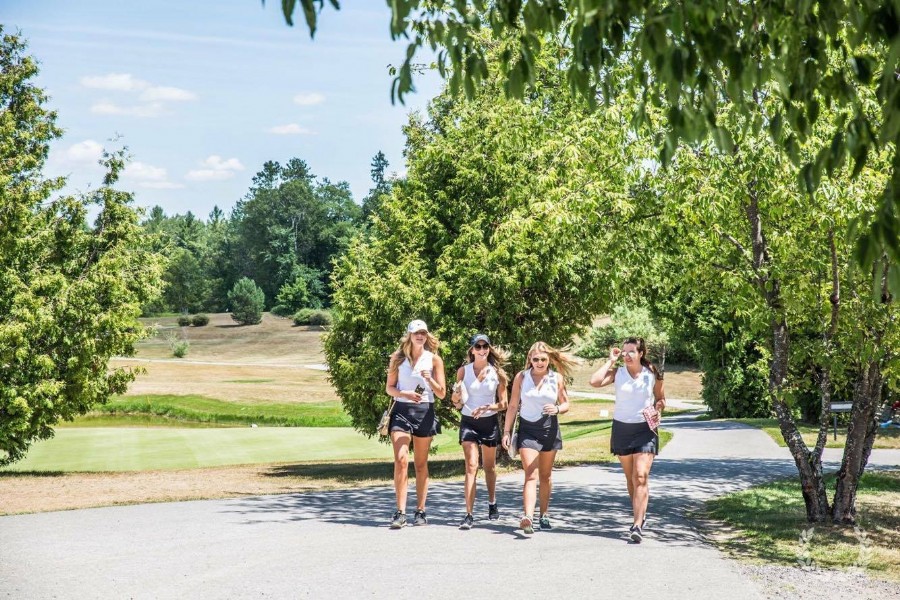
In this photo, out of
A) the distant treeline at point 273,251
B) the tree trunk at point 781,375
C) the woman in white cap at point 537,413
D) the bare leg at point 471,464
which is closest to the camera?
the woman in white cap at point 537,413

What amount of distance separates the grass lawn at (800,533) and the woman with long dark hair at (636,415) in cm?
107

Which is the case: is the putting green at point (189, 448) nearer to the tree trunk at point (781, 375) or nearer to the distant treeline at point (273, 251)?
the tree trunk at point (781, 375)

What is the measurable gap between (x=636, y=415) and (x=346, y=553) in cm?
319

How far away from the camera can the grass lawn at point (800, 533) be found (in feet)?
30.2

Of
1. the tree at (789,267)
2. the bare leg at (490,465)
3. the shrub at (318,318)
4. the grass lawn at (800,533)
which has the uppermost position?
the tree at (789,267)

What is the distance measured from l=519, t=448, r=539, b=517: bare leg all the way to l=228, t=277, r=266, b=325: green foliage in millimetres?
100567

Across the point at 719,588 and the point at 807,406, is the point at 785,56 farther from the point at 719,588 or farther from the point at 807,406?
the point at 807,406

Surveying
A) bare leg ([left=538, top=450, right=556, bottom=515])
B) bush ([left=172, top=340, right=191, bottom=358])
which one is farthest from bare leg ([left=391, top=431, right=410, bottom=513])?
bush ([left=172, top=340, right=191, bottom=358])

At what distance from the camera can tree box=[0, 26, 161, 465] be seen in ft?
62.8

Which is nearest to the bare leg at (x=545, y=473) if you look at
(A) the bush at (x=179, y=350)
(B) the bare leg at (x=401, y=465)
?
(B) the bare leg at (x=401, y=465)

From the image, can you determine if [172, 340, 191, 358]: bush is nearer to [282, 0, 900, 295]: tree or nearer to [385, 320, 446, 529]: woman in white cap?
[385, 320, 446, 529]: woman in white cap

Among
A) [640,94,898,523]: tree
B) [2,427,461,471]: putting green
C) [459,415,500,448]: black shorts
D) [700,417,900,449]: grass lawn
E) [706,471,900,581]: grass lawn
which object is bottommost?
[2,427,461,471]: putting green

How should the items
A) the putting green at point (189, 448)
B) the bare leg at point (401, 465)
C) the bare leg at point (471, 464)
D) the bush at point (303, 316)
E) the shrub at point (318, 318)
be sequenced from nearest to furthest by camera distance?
the bare leg at point (401, 465) < the bare leg at point (471, 464) < the putting green at point (189, 448) < the shrub at point (318, 318) < the bush at point (303, 316)

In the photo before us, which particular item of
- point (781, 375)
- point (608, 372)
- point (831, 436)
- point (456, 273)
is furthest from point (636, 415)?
point (831, 436)
